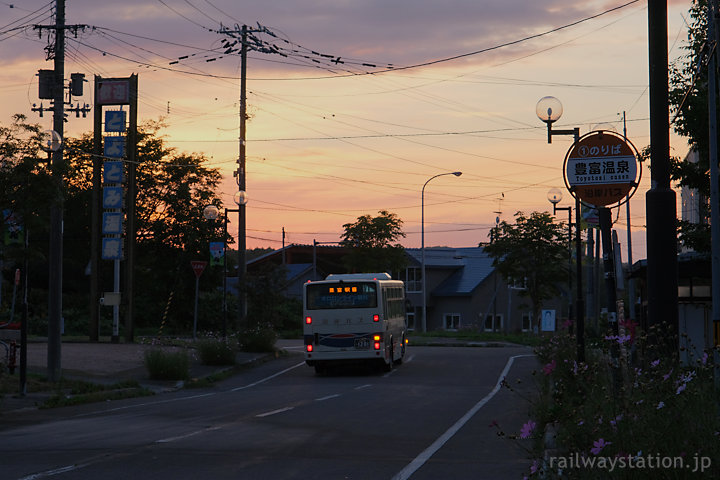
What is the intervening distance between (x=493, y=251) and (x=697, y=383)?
51236 mm

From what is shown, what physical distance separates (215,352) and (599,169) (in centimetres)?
2182

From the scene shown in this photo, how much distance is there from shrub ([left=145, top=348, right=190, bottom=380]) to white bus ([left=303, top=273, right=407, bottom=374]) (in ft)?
14.0

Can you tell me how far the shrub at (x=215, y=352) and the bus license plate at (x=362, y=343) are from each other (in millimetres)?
4663

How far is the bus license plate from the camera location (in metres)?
29.8

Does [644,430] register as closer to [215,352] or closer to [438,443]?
[438,443]

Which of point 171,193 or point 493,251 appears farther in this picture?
point 171,193

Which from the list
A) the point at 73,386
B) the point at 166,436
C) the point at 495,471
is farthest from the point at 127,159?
the point at 495,471

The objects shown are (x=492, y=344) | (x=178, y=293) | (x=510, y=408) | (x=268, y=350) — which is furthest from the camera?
(x=178, y=293)

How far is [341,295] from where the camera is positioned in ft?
99.5

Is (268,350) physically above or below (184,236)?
below

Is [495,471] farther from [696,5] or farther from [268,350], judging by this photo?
[268,350]

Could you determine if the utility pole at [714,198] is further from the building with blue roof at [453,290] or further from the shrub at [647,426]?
the building with blue roof at [453,290]

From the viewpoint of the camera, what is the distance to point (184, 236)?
65.1m

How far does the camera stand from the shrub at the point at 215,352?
1235 inches
